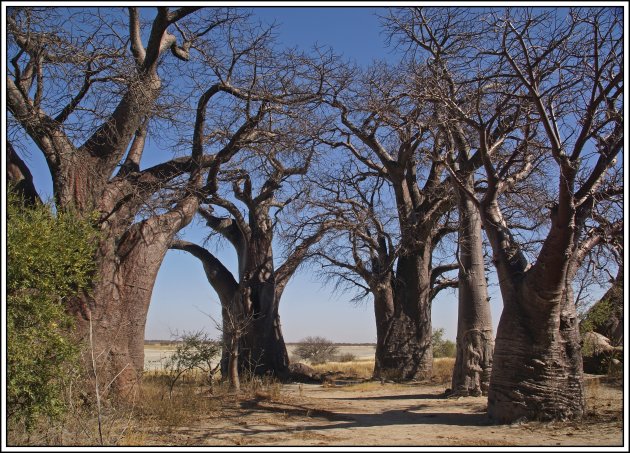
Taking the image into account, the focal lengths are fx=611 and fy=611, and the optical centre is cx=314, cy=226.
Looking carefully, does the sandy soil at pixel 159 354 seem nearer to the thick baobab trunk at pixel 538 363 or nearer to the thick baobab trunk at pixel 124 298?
the thick baobab trunk at pixel 124 298

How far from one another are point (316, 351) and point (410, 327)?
15.3m

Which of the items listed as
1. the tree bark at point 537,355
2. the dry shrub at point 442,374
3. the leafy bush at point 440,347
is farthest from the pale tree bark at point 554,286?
the leafy bush at point 440,347

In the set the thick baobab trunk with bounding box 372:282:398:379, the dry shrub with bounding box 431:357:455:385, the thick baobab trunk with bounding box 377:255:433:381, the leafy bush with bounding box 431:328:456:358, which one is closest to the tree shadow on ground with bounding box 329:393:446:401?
the dry shrub with bounding box 431:357:455:385

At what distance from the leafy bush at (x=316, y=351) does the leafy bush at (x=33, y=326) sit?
923 inches

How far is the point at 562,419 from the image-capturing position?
700 cm

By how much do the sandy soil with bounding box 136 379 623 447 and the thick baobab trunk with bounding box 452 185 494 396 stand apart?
48cm

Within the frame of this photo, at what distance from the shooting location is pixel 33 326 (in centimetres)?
593

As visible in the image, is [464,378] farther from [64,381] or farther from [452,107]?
[64,381]

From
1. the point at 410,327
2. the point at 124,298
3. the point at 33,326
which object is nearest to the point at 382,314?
the point at 410,327

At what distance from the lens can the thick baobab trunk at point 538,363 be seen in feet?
23.2

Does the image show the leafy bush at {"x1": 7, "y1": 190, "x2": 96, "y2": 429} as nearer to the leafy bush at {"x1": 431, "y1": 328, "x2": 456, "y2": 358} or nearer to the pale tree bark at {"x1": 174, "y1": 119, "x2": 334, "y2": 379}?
the pale tree bark at {"x1": 174, "y1": 119, "x2": 334, "y2": 379}

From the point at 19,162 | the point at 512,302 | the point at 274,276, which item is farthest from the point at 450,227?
Answer: the point at 19,162

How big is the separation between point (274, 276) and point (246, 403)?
6705 mm

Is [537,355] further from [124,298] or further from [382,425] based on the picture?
[124,298]
